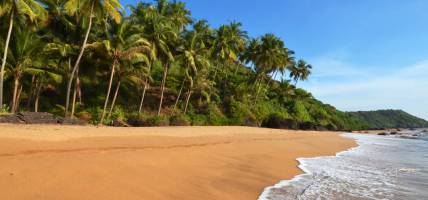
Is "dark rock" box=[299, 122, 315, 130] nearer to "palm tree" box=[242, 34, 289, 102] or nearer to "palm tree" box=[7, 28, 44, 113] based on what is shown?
"palm tree" box=[242, 34, 289, 102]

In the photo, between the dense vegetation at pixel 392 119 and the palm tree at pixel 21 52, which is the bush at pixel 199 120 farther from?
the dense vegetation at pixel 392 119

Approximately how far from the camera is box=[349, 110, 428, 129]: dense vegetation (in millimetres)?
120700

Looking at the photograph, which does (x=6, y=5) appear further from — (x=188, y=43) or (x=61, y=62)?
(x=188, y=43)

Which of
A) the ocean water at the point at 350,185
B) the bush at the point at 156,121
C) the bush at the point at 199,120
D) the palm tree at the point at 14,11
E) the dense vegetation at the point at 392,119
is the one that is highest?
the dense vegetation at the point at 392,119

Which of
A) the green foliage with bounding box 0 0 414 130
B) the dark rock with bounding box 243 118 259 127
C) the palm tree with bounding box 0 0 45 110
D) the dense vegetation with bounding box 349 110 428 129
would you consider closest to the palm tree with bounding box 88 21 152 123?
the green foliage with bounding box 0 0 414 130

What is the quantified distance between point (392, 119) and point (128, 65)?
125805 millimetres

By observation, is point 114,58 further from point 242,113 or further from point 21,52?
point 242,113

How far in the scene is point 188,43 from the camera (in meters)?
32.9

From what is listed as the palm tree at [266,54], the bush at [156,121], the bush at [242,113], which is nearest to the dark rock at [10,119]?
the bush at [156,121]

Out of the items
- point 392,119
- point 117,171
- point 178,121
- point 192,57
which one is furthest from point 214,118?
point 392,119

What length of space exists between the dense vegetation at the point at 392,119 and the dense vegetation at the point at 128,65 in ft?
257

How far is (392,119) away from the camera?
129625mm

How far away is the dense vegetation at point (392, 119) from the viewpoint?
121 meters

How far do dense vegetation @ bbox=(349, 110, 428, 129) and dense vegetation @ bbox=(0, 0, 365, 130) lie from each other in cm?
7827
